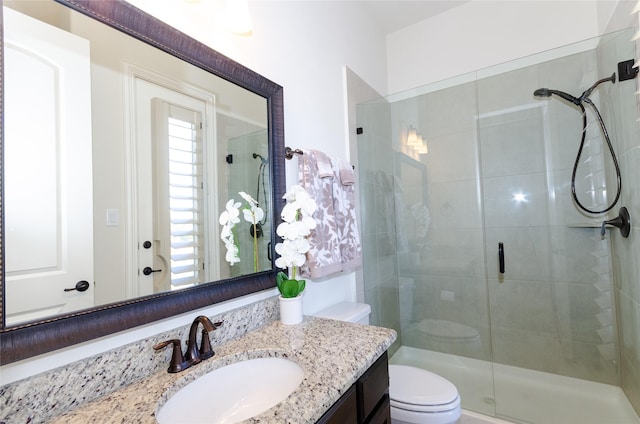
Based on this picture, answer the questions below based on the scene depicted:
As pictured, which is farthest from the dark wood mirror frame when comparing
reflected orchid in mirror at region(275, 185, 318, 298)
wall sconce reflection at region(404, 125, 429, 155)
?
wall sconce reflection at region(404, 125, 429, 155)

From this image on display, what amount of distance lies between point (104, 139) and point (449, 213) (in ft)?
7.36

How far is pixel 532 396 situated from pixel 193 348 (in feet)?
6.97

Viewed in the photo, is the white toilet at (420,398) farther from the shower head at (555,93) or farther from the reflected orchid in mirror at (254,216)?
the shower head at (555,93)

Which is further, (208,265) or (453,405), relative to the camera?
(453,405)

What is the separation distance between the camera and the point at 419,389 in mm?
1454

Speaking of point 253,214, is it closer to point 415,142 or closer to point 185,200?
point 185,200

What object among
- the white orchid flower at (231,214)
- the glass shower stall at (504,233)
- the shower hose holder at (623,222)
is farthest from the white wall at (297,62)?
the shower hose holder at (623,222)

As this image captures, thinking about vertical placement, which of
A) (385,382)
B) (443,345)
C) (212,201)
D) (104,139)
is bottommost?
(443,345)

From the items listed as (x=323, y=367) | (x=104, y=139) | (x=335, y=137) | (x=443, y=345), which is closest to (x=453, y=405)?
(x=323, y=367)

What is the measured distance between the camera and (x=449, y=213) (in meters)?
2.36

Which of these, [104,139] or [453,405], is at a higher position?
[104,139]

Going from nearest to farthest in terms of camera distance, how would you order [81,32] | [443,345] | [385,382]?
[81,32], [385,382], [443,345]

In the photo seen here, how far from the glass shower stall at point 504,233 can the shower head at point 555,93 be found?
1.1 inches

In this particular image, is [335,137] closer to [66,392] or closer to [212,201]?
[212,201]
